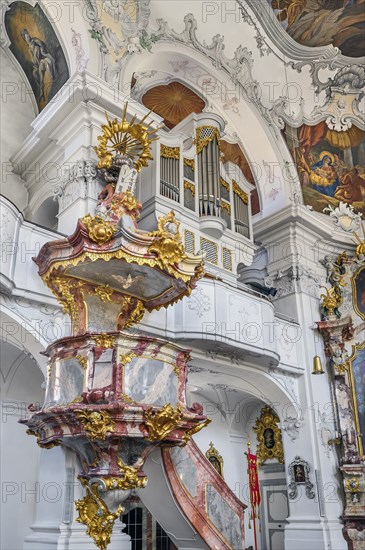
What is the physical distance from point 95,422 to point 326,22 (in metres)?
10.4

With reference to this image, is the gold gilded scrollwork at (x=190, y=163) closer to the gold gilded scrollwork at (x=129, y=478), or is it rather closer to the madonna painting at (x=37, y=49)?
the madonna painting at (x=37, y=49)

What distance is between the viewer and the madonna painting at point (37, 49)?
9.12 meters

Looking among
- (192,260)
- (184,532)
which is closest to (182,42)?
(192,260)

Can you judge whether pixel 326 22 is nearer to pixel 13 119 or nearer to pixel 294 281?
pixel 294 281

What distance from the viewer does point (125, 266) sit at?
21.5 ft

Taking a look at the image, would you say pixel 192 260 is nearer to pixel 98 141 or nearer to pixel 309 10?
pixel 98 141

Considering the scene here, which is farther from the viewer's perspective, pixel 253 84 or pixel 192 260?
pixel 253 84

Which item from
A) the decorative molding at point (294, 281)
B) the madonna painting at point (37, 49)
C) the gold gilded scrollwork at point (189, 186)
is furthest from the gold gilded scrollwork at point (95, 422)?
the decorative molding at point (294, 281)

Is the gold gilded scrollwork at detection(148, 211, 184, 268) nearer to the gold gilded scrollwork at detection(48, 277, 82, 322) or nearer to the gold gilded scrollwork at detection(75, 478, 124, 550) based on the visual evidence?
the gold gilded scrollwork at detection(48, 277, 82, 322)

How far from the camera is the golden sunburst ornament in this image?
25.3 feet

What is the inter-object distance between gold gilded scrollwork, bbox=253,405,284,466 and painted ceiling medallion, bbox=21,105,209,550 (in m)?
5.34

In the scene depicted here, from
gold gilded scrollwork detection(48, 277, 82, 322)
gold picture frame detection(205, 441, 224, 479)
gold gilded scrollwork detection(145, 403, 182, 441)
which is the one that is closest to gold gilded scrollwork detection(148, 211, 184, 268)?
gold gilded scrollwork detection(48, 277, 82, 322)

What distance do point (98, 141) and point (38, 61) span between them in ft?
8.10

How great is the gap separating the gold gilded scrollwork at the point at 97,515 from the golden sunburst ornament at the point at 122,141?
4.50m
